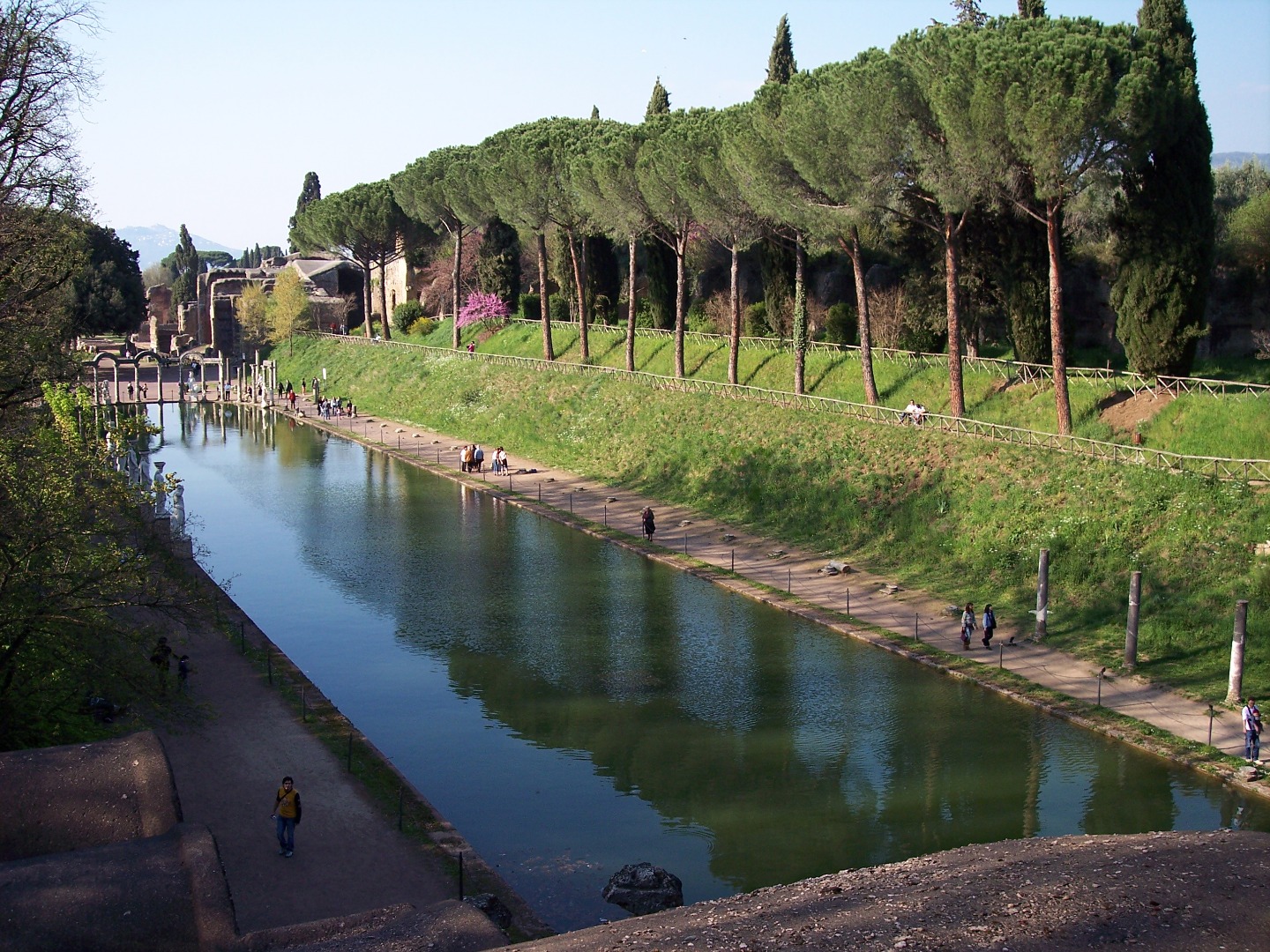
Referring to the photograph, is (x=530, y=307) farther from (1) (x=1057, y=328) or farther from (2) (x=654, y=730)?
(2) (x=654, y=730)

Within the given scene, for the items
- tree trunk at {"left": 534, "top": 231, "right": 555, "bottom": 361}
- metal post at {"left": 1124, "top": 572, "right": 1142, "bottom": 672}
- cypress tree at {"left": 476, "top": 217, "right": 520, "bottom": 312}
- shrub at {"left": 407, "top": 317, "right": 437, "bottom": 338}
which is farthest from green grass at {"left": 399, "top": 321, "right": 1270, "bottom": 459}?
shrub at {"left": 407, "top": 317, "right": 437, "bottom": 338}

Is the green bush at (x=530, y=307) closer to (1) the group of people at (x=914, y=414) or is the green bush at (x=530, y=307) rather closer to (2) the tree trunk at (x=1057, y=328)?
(1) the group of people at (x=914, y=414)

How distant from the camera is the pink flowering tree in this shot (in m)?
75.4

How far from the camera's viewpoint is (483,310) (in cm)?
7588

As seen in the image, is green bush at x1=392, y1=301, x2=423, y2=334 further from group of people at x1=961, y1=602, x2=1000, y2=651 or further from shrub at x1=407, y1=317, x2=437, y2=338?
group of people at x1=961, y1=602, x2=1000, y2=651

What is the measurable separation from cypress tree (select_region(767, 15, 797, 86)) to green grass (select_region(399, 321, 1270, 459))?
15.7 m

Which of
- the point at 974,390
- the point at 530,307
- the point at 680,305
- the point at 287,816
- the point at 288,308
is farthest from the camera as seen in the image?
the point at 288,308

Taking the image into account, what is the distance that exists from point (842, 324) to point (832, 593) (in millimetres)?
19377

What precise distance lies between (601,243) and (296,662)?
137ft

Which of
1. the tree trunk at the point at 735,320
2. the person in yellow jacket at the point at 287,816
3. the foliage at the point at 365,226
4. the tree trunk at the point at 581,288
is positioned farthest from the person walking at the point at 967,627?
the foliage at the point at 365,226

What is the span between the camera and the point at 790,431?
41938 millimetres

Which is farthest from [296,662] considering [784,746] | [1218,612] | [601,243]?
[601,243]

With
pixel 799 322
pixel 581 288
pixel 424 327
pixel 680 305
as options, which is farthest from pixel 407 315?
pixel 799 322

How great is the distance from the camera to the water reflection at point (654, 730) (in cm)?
1847
